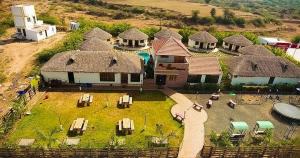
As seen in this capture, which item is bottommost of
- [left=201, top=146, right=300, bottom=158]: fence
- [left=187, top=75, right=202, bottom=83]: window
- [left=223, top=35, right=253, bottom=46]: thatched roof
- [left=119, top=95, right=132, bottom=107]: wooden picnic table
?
[left=201, top=146, right=300, bottom=158]: fence

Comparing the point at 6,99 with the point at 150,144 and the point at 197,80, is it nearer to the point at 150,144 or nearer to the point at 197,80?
the point at 150,144

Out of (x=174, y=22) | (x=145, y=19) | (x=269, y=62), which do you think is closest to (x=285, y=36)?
(x=174, y=22)

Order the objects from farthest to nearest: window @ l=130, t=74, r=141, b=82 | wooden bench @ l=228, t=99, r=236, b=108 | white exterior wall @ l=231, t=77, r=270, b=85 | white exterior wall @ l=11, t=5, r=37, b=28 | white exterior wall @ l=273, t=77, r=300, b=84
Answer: white exterior wall @ l=11, t=5, r=37, b=28 < white exterior wall @ l=273, t=77, r=300, b=84 < white exterior wall @ l=231, t=77, r=270, b=85 < window @ l=130, t=74, r=141, b=82 < wooden bench @ l=228, t=99, r=236, b=108

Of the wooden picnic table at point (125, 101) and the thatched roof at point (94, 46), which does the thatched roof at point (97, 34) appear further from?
the wooden picnic table at point (125, 101)

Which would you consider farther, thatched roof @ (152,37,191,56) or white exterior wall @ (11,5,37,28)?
white exterior wall @ (11,5,37,28)

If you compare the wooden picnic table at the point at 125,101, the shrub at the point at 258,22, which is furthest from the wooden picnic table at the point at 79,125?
the shrub at the point at 258,22

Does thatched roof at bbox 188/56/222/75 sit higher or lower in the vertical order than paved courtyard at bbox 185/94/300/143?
higher

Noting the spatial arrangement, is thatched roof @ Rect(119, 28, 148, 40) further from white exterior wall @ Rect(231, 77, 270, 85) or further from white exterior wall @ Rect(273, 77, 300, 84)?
white exterior wall @ Rect(273, 77, 300, 84)

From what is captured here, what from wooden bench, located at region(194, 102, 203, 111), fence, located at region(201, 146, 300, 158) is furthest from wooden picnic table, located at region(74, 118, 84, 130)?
wooden bench, located at region(194, 102, 203, 111)
